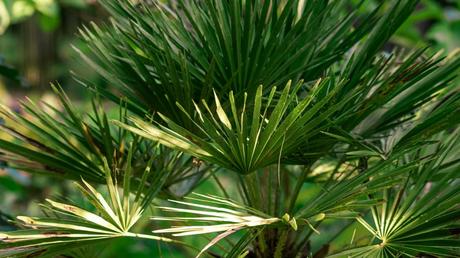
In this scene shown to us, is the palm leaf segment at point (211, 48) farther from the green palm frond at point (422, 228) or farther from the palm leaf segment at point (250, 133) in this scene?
the green palm frond at point (422, 228)

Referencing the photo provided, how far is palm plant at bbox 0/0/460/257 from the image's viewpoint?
74 centimetres

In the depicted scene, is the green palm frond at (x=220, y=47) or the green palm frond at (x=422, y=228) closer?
the green palm frond at (x=422, y=228)

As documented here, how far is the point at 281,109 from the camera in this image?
71cm

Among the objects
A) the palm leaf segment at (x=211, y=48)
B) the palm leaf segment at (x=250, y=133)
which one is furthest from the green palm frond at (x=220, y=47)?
the palm leaf segment at (x=250, y=133)

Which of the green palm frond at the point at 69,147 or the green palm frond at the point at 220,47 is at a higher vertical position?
the green palm frond at the point at 220,47

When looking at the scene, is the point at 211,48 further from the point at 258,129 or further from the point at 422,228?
the point at 422,228

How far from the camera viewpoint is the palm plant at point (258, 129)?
74cm

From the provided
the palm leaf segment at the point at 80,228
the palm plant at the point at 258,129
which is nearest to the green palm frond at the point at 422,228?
the palm plant at the point at 258,129

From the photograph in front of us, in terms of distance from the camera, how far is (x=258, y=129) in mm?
746

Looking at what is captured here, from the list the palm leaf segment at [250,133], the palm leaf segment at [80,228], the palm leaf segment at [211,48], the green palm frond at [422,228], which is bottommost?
the palm leaf segment at [80,228]

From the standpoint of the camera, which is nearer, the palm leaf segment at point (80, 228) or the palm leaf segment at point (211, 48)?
the palm leaf segment at point (80, 228)

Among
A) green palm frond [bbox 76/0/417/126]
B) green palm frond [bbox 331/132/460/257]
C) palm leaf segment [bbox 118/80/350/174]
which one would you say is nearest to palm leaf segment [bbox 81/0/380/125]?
green palm frond [bbox 76/0/417/126]

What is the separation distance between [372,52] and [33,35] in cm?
474

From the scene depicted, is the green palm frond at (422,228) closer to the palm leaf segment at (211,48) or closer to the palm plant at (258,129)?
the palm plant at (258,129)
